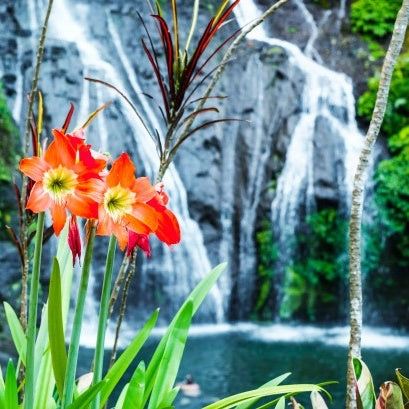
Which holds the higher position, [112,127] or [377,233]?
[112,127]

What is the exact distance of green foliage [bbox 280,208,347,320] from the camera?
7.27 metres

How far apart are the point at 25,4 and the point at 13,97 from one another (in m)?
1.46

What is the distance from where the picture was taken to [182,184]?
23.4ft

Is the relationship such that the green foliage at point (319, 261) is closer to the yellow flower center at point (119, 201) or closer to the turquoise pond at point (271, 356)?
the turquoise pond at point (271, 356)

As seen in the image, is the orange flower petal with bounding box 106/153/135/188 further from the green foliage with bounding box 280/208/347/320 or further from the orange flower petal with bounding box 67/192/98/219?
the green foliage with bounding box 280/208/347/320

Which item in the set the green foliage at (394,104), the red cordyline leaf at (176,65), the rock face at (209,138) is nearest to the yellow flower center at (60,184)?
the red cordyline leaf at (176,65)

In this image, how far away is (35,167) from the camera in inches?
40.6

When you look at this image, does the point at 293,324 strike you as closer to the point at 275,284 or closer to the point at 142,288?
the point at 275,284

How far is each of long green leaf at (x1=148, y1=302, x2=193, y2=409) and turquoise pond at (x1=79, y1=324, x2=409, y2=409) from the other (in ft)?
10.8

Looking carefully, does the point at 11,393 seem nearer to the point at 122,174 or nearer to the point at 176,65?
the point at 122,174

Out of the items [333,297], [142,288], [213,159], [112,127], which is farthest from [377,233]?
[112,127]

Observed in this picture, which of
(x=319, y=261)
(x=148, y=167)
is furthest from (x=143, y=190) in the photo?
(x=319, y=261)

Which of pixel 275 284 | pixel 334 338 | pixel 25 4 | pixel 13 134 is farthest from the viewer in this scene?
pixel 25 4

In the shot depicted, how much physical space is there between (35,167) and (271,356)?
16.0 ft
